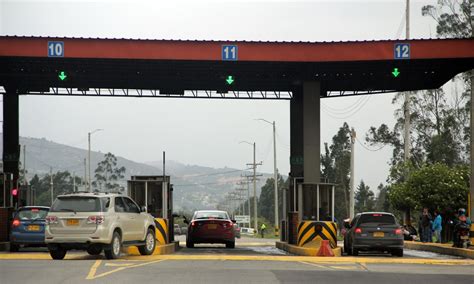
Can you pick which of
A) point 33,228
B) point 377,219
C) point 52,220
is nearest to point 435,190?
point 377,219

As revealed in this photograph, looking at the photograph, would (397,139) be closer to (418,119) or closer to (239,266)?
(418,119)

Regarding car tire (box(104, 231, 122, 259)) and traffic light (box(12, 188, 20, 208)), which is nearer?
car tire (box(104, 231, 122, 259))

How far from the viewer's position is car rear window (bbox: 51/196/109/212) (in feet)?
70.5

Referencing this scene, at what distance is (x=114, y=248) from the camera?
21656 millimetres

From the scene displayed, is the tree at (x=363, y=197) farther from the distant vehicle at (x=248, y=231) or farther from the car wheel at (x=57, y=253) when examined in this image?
the car wheel at (x=57, y=253)

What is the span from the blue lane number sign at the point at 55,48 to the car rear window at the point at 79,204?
30.8 feet

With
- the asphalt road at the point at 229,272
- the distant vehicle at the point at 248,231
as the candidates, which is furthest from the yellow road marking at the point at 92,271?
the distant vehicle at the point at 248,231

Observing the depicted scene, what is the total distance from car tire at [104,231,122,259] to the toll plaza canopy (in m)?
9.73

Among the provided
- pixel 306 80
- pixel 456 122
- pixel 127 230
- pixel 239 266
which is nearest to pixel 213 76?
pixel 306 80

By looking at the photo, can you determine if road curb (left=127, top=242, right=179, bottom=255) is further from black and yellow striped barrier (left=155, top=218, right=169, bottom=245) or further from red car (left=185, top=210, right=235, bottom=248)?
red car (left=185, top=210, right=235, bottom=248)

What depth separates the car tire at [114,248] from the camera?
21500 mm

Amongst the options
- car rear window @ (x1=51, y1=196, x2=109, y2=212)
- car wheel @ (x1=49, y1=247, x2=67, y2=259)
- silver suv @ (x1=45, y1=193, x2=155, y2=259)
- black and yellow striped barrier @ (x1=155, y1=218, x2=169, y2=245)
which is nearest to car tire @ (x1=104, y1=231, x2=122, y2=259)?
silver suv @ (x1=45, y1=193, x2=155, y2=259)

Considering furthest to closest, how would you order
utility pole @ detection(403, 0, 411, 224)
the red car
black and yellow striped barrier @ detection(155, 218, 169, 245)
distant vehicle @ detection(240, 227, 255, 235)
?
distant vehicle @ detection(240, 227, 255, 235), utility pole @ detection(403, 0, 411, 224), the red car, black and yellow striped barrier @ detection(155, 218, 169, 245)

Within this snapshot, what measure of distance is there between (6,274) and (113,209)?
553cm
